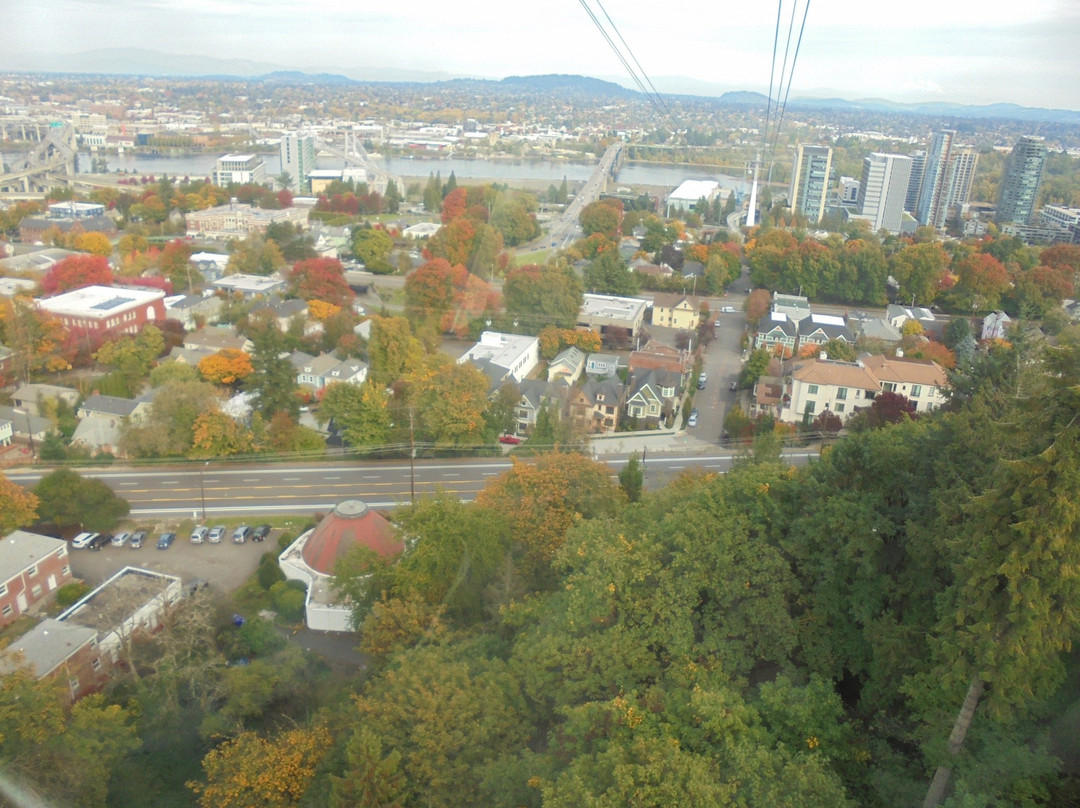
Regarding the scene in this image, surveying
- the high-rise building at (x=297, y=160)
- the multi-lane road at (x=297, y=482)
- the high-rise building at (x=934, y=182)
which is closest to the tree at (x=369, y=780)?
the multi-lane road at (x=297, y=482)

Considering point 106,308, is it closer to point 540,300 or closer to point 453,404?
point 453,404

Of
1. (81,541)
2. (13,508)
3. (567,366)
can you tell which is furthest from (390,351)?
(13,508)

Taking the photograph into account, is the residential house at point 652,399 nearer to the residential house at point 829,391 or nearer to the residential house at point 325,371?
the residential house at point 829,391

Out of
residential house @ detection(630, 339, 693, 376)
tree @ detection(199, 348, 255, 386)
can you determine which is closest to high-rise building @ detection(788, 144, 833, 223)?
residential house @ detection(630, 339, 693, 376)

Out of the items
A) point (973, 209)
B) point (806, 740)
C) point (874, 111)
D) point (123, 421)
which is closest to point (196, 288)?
point (123, 421)

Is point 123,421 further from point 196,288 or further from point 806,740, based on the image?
point 806,740
